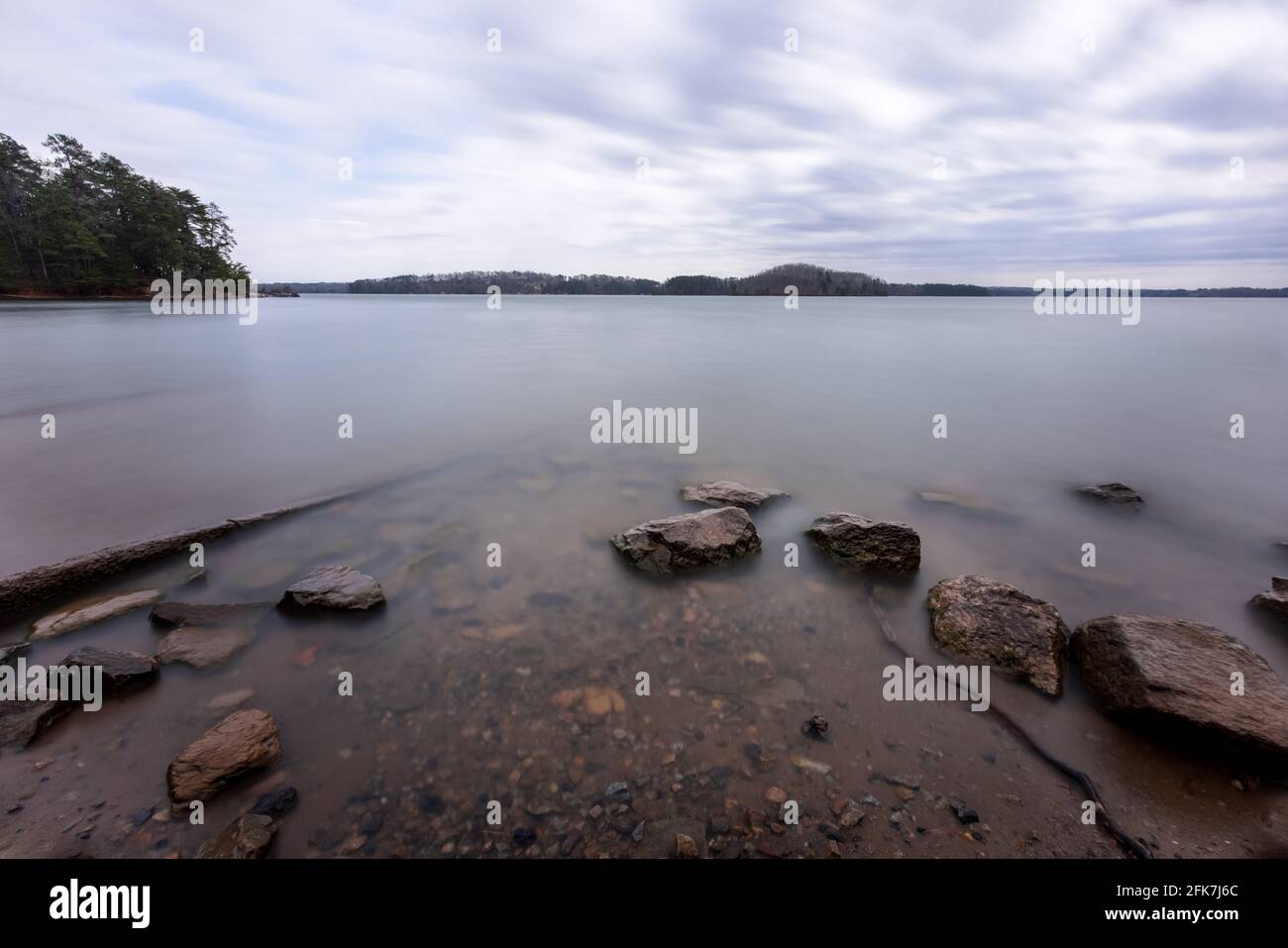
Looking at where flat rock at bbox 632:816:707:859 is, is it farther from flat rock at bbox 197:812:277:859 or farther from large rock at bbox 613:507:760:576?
large rock at bbox 613:507:760:576

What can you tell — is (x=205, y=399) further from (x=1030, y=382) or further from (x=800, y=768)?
(x=1030, y=382)

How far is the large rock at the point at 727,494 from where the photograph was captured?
26.6 ft

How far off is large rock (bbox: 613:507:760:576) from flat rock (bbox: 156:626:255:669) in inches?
151

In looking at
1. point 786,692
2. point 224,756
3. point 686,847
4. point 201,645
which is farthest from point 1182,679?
point 201,645

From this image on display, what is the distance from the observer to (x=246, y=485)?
338 inches

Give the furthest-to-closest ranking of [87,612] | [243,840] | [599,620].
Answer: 1. [599,620]
2. [87,612]
3. [243,840]

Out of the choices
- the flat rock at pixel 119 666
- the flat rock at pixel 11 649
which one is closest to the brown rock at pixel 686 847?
the flat rock at pixel 119 666

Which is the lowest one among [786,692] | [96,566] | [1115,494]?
[786,692]

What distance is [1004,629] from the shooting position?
15.7ft

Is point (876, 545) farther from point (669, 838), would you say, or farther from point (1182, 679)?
point (669, 838)

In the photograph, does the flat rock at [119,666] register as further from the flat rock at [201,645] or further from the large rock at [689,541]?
the large rock at [689,541]

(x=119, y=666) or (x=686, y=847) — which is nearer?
(x=686, y=847)

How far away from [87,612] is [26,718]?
62.0 inches
